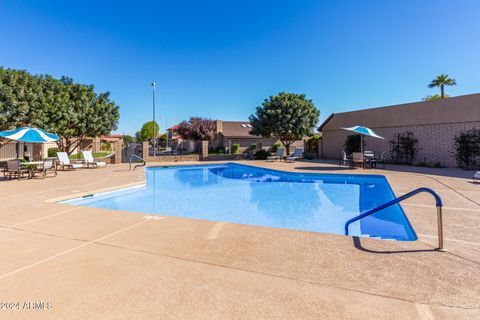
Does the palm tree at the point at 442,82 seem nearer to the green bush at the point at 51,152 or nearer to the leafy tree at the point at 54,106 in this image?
the leafy tree at the point at 54,106

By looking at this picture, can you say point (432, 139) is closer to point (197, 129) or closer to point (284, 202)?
point (284, 202)

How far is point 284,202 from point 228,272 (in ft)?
21.7

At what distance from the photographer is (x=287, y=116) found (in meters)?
22.0

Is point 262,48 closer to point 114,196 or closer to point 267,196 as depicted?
point 267,196

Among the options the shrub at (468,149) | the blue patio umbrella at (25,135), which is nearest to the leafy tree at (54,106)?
the blue patio umbrella at (25,135)

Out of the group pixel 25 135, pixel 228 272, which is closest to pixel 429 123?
pixel 228 272

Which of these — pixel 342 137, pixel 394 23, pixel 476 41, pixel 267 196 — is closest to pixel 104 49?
pixel 267 196

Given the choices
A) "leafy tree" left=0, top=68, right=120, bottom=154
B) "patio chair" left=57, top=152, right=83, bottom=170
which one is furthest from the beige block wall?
"patio chair" left=57, top=152, right=83, bottom=170

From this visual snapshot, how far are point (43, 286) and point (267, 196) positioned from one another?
830cm

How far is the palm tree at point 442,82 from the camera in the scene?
3259 cm

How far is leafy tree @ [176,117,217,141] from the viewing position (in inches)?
1281

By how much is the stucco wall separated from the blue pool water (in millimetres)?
7199

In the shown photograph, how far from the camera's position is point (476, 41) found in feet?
44.2

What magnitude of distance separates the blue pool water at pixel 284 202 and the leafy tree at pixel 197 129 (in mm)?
19796
